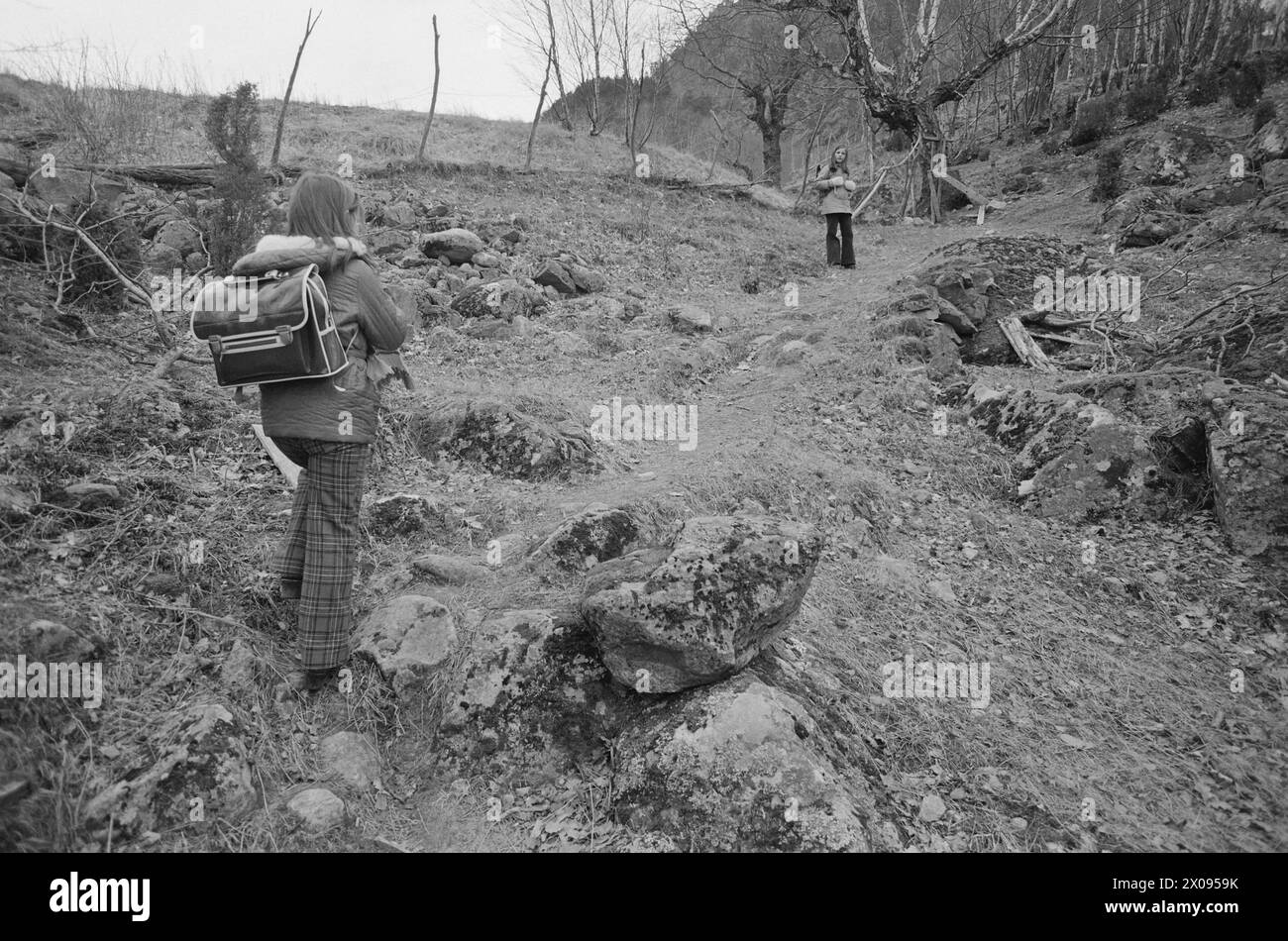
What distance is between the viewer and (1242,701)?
3471mm

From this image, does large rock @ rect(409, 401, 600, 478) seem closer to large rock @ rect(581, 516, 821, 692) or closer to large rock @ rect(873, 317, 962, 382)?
large rock @ rect(581, 516, 821, 692)

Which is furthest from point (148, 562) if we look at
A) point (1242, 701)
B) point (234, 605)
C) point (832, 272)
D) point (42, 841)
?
point (832, 272)

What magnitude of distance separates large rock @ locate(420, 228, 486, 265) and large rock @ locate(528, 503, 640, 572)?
272 inches

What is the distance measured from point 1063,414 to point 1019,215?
33.0 ft

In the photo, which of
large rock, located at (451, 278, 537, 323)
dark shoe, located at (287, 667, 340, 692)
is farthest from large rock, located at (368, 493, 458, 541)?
large rock, located at (451, 278, 537, 323)

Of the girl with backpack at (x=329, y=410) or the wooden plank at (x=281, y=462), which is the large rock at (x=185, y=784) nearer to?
the girl with backpack at (x=329, y=410)

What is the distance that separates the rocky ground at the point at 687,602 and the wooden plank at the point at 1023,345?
2.7 inches

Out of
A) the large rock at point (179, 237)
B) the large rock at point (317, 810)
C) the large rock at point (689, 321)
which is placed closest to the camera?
the large rock at point (317, 810)

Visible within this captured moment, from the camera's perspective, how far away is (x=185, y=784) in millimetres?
2336

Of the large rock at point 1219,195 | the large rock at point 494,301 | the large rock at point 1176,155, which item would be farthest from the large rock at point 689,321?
the large rock at point 1176,155

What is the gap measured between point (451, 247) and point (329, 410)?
761cm

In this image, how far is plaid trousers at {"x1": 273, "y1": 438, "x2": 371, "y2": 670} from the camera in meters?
2.86

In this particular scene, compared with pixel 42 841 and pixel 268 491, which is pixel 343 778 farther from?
pixel 268 491

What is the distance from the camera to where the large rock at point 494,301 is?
8.27 m
